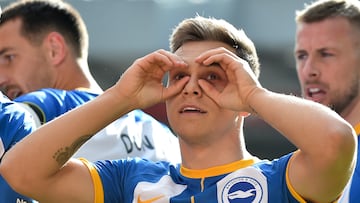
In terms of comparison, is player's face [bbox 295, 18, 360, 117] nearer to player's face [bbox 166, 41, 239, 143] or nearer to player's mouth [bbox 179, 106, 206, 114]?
player's face [bbox 166, 41, 239, 143]

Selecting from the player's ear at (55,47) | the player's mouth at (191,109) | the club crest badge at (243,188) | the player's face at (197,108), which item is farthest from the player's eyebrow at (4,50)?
the club crest badge at (243,188)

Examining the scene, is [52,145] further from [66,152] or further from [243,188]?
[243,188]

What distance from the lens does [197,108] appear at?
4.13 meters

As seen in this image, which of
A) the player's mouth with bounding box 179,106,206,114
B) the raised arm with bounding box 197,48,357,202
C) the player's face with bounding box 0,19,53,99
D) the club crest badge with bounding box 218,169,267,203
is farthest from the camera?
the player's face with bounding box 0,19,53,99

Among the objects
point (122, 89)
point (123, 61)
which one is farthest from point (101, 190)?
point (123, 61)

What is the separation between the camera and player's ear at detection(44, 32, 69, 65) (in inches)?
245

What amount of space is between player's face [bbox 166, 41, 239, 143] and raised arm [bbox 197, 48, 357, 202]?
0.04 meters

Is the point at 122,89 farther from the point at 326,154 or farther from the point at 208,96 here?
the point at 326,154

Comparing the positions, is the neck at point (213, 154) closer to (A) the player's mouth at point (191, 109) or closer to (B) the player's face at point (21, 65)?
(A) the player's mouth at point (191, 109)

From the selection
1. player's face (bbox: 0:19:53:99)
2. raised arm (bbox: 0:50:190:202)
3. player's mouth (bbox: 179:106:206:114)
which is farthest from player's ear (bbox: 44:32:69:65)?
player's mouth (bbox: 179:106:206:114)

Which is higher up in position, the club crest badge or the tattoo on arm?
the tattoo on arm

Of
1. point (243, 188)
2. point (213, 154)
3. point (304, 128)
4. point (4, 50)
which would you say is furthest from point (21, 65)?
point (304, 128)

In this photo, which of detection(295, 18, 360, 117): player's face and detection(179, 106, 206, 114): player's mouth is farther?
detection(295, 18, 360, 117): player's face

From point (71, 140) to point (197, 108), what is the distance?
50cm
